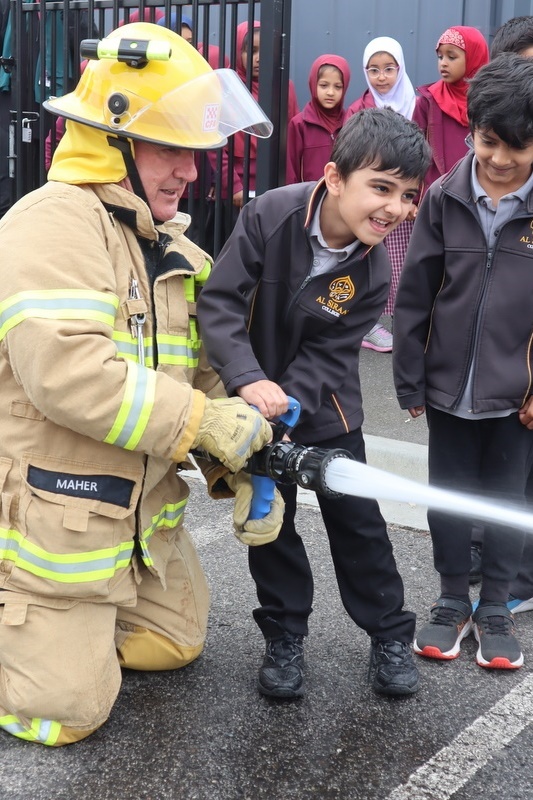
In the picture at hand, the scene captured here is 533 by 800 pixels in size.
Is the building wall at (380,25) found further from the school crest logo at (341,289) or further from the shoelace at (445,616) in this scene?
the shoelace at (445,616)

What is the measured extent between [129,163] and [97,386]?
687mm

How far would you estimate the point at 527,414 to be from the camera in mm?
3266

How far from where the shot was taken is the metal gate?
17.2 feet

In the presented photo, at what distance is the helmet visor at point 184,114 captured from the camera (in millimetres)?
2709

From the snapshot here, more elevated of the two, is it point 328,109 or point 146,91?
point 146,91

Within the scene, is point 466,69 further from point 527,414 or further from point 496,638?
point 496,638

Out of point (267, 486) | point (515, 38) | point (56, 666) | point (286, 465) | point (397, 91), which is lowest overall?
point (56, 666)

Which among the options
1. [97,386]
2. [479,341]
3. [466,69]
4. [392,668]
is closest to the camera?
[97,386]

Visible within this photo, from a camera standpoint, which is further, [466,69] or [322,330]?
[466,69]

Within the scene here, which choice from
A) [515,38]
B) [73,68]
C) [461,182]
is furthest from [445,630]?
[73,68]

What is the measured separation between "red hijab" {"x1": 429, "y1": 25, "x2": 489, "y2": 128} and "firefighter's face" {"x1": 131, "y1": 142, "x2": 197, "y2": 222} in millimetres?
3727

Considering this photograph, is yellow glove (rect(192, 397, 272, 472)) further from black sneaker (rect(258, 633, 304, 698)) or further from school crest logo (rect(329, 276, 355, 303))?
black sneaker (rect(258, 633, 304, 698))

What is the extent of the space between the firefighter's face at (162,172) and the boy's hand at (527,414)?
4.30 ft

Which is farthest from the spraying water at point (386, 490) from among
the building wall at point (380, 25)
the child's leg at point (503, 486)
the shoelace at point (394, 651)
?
the building wall at point (380, 25)
